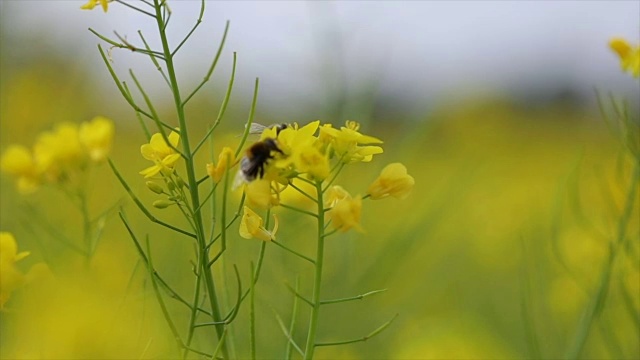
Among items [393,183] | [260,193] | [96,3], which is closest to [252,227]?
[260,193]

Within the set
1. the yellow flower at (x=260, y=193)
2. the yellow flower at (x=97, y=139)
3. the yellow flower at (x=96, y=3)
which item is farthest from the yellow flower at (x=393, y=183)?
the yellow flower at (x=97, y=139)

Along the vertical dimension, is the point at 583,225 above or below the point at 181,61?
below

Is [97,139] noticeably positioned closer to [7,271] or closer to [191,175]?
[7,271]

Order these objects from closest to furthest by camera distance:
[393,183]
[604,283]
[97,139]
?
1. [393,183]
2. [97,139]
3. [604,283]

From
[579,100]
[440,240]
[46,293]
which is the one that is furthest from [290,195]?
[579,100]

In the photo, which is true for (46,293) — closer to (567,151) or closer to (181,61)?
(181,61)
